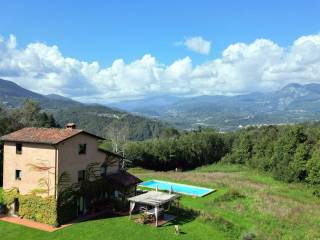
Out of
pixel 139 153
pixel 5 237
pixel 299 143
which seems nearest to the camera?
pixel 5 237

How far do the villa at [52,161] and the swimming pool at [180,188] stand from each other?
407 inches

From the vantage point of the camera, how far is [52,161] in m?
29.4

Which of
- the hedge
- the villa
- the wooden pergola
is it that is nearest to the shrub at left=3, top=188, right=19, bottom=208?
the hedge

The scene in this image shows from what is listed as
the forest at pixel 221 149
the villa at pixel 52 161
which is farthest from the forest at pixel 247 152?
the villa at pixel 52 161

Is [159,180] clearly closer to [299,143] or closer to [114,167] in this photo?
[114,167]

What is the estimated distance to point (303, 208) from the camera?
3731 cm

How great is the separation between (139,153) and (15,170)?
127ft

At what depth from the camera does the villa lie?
29.4 metres

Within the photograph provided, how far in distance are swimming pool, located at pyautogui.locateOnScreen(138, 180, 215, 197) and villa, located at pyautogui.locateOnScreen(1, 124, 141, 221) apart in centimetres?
1034

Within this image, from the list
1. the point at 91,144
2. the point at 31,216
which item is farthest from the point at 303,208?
the point at 31,216

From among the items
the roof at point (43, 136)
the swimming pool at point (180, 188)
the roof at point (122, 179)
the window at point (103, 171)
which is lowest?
the swimming pool at point (180, 188)

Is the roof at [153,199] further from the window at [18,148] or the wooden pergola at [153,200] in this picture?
the window at [18,148]

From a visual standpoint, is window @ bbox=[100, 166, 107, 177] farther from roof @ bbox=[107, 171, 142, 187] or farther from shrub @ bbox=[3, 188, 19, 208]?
shrub @ bbox=[3, 188, 19, 208]

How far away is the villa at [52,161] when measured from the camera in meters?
29.4
